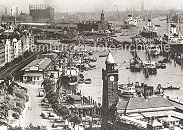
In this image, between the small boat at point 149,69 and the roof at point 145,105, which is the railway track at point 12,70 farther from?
the roof at point 145,105

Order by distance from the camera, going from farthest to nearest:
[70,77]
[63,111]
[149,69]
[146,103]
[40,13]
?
1. [40,13]
2. [149,69]
3. [70,77]
4. [63,111]
5. [146,103]

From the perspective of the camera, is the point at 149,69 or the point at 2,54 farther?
the point at 149,69

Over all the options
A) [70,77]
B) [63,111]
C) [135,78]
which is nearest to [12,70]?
[70,77]

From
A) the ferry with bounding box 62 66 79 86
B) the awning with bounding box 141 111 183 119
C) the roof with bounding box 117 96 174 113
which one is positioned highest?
the roof with bounding box 117 96 174 113

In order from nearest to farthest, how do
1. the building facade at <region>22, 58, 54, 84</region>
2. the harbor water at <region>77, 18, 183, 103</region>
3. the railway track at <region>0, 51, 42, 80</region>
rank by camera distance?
the harbor water at <region>77, 18, 183, 103</region>, the railway track at <region>0, 51, 42, 80</region>, the building facade at <region>22, 58, 54, 84</region>

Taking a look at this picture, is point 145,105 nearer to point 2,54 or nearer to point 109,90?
point 109,90

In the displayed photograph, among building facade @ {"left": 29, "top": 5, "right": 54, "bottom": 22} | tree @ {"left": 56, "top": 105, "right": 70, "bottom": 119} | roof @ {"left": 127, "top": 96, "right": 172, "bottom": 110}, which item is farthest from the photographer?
building facade @ {"left": 29, "top": 5, "right": 54, "bottom": 22}

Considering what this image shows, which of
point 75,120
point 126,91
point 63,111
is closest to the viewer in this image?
point 75,120

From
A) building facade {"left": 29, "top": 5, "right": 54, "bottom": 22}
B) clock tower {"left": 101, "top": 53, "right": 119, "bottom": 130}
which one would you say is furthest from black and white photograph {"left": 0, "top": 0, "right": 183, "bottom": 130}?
building facade {"left": 29, "top": 5, "right": 54, "bottom": 22}

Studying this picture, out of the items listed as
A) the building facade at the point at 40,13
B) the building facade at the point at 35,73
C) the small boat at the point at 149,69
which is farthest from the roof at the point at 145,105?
the building facade at the point at 40,13

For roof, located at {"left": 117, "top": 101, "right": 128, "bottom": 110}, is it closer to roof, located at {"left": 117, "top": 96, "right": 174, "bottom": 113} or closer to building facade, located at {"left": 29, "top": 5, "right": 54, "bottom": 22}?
roof, located at {"left": 117, "top": 96, "right": 174, "bottom": 113}
